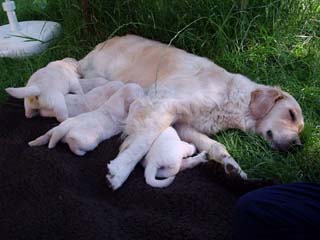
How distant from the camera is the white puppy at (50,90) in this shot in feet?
9.22

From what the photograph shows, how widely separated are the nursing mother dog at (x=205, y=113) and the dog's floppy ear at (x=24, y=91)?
1.94 feet

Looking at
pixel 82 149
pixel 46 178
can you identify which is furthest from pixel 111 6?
pixel 46 178

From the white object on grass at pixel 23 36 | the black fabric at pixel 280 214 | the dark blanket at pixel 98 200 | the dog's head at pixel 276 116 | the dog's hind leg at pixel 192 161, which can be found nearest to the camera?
the black fabric at pixel 280 214

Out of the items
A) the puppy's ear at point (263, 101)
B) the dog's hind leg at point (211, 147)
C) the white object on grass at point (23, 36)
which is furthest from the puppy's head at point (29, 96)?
the puppy's ear at point (263, 101)

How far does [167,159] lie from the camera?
2.36 meters

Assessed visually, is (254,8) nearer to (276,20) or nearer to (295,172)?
(276,20)

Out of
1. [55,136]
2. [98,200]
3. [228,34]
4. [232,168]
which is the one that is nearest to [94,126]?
[55,136]

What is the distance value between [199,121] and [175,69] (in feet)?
1.58

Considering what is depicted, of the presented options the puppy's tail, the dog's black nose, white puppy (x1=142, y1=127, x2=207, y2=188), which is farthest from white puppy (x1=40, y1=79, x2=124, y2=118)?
the dog's black nose

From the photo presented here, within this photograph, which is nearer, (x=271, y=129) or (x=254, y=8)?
(x=271, y=129)

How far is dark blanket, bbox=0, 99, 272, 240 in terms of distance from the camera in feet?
6.81

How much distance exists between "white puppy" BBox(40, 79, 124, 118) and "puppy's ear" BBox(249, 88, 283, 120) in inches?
34.2

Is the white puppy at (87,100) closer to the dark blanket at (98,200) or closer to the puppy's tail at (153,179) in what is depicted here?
the dark blanket at (98,200)

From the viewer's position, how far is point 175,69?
3113 millimetres
